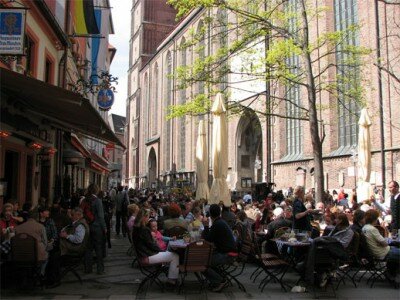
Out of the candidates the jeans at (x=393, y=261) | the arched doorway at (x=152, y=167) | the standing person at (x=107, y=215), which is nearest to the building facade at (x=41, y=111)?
the standing person at (x=107, y=215)

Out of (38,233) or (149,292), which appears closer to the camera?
(38,233)

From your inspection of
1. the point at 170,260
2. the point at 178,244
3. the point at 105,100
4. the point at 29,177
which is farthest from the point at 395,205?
the point at 105,100

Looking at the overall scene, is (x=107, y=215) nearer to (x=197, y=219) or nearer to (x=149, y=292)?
(x=197, y=219)

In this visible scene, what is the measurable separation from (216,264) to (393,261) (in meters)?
2.98

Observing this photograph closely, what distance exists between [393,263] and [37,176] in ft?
34.7

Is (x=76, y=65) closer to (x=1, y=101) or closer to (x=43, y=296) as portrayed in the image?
(x=1, y=101)

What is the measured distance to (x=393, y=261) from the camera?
755 cm

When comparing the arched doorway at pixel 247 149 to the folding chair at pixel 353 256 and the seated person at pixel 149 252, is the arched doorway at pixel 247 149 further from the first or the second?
the seated person at pixel 149 252

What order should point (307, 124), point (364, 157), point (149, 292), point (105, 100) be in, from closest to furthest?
point (149, 292), point (364, 157), point (105, 100), point (307, 124)

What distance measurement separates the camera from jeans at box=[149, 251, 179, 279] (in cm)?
723

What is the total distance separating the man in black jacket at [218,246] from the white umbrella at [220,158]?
187 inches

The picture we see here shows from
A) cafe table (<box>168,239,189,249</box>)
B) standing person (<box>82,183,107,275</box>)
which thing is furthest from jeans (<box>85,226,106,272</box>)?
cafe table (<box>168,239,189,249</box>)

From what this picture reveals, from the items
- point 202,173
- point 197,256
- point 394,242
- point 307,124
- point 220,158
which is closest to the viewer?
point 197,256

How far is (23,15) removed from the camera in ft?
29.3
